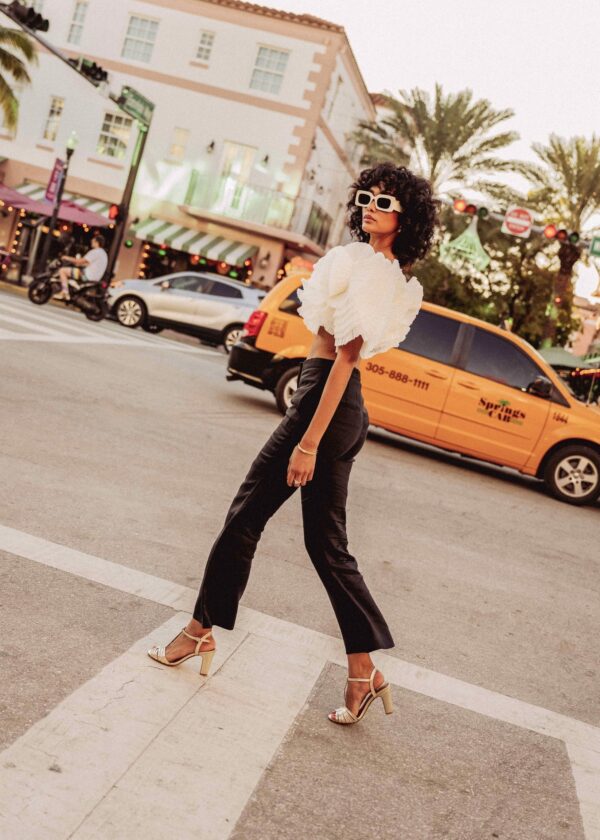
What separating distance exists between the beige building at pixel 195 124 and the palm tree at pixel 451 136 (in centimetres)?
322

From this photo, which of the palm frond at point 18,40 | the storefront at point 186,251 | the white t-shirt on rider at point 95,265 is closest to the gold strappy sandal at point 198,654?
the white t-shirt on rider at point 95,265

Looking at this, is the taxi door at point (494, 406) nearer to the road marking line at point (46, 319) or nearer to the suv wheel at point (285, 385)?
the suv wheel at point (285, 385)

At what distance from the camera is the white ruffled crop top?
9.02 ft

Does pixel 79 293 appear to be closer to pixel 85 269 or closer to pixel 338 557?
pixel 85 269

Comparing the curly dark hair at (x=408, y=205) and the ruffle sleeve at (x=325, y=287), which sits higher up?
the curly dark hair at (x=408, y=205)

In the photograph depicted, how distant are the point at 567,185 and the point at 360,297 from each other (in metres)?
28.0

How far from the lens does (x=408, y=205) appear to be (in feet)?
9.40

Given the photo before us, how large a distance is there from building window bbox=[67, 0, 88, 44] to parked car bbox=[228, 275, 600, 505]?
2625 centimetres

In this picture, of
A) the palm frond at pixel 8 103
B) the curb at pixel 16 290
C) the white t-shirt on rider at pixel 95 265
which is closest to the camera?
the white t-shirt on rider at pixel 95 265

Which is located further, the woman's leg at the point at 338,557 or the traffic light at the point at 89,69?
the traffic light at the point at 89,69

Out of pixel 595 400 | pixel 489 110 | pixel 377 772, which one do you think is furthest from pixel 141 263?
pixel 377 772

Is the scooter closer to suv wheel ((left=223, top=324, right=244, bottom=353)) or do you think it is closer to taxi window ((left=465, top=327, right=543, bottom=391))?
suv wheel ((left=223, top=324, right=244, bottom=353))

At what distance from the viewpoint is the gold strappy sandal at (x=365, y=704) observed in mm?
2887

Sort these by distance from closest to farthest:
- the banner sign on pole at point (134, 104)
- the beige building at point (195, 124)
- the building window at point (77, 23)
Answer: the banner sign on pole at point (134, 104)
the beige building at point (195, 124)
the building window at point (77, 23)
